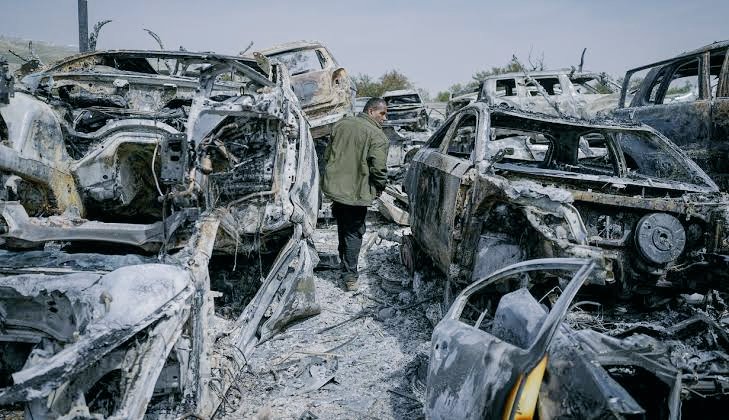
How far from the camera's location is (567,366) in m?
2.23

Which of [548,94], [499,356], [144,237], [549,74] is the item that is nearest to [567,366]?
[499,356]

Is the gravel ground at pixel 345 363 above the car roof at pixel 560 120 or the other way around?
the other way around

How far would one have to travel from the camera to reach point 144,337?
7.82 ft

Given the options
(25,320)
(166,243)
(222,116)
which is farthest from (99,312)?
(222,116)

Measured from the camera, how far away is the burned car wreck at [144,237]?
7.59ft

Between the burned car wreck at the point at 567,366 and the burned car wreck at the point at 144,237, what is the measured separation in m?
1.42

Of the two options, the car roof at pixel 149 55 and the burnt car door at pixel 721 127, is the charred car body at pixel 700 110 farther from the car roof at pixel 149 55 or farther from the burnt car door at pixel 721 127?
the car roof at pixel 149 55

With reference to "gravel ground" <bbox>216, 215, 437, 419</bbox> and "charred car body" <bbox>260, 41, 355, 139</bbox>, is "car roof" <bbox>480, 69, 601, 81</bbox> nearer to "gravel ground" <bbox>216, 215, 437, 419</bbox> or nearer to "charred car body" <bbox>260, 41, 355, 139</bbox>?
"charred car body" <bbox>260, 41, 355, 139</bbox>

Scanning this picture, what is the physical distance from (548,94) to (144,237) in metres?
9.00

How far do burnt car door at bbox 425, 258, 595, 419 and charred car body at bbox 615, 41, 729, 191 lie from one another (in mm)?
4192

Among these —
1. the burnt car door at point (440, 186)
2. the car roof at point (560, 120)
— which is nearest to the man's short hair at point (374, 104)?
the burnt car door at point (440, 186)

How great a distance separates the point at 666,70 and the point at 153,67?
22.0 ft

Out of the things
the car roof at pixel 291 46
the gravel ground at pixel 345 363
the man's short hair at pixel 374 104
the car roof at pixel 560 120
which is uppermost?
the car roof at pixel 291 46

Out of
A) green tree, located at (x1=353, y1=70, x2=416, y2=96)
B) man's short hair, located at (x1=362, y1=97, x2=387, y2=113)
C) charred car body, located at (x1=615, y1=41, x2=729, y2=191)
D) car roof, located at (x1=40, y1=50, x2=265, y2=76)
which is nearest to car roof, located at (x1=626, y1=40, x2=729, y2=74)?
charred car body, located at (x1=615, y1=41, x2=729, y2=191)
